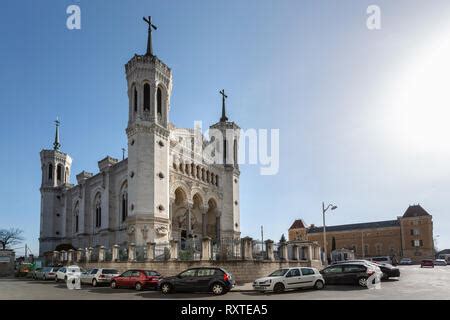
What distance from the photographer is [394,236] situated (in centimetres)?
8344

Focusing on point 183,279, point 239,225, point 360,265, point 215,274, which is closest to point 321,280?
point 360,265

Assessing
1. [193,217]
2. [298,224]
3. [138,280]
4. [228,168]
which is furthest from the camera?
[298,224]

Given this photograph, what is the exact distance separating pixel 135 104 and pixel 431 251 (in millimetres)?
67380

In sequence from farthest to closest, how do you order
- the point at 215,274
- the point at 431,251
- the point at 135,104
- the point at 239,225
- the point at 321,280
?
the point at 431,251
the point at 239,225
the point at 135,104
the point at 321,280
the point at 215,274

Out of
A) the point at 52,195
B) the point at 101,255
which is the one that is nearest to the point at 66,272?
the point at 101,255

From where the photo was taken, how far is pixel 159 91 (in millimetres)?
41906

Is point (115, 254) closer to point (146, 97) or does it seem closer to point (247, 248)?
point (247, 248)

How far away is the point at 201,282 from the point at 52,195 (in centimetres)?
4924

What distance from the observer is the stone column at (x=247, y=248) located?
84.0ft

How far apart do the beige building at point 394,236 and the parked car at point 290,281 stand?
186ft

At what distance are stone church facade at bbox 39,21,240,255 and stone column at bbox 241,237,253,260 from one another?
6.57 meters

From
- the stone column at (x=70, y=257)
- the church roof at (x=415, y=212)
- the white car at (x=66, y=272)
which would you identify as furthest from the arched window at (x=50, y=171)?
the church roof at (x=415, y=212)

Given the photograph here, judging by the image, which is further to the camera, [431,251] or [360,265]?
[431,251]
